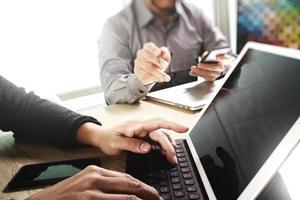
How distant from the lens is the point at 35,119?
31.7 inches

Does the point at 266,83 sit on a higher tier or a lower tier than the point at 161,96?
higher

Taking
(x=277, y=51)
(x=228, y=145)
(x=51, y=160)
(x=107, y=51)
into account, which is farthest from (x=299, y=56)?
(x=107, y=51)

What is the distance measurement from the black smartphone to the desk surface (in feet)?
0.05

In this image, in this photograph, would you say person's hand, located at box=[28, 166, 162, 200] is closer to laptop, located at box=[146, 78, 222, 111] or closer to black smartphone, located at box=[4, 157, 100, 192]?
black smartphone, located at box=[4, 157, 100, 192]

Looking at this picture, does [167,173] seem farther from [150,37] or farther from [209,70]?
[150,37]

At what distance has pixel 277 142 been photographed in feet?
1.35

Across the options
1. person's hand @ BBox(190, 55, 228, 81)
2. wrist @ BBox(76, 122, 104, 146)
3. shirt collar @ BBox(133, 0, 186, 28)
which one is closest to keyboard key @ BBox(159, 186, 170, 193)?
wrist @ BBox(76, 122, 104, 146)

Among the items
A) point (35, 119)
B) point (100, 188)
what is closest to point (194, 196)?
point (100, 188)

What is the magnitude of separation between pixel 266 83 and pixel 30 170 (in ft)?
1.57

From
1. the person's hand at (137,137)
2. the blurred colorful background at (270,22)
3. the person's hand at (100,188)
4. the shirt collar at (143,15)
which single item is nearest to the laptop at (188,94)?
the person's hand at (137,137)

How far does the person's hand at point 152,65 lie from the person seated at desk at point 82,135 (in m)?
0.33

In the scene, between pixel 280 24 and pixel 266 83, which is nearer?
pixel 266 83

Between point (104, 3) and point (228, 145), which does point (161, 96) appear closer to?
point (228, 145)

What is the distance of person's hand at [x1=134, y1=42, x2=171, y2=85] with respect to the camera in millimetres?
1057
